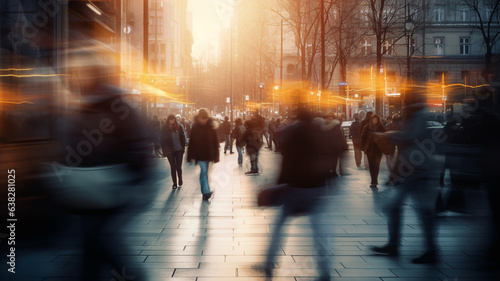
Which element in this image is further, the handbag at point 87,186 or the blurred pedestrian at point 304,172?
the blurred pedestrian at point 304,172

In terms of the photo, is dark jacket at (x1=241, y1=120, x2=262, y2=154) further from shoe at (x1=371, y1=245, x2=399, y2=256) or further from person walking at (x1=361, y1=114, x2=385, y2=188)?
shoe at (x1=371, y1=245, x2=399, y2=256)

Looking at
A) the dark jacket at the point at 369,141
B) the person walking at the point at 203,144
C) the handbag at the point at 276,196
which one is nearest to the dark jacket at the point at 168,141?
the person walking at the point at 203,144

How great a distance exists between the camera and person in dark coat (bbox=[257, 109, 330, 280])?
623 cm

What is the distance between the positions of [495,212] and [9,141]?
A: 1107 centimetres

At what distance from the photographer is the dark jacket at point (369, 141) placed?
14.5m

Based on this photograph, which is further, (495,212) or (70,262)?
(495,212)

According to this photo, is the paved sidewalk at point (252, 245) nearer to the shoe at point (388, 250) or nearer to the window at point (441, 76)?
the shoe at point (388, 250)

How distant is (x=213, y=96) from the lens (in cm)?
12000

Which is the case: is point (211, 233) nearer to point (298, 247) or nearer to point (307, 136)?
point (298, 247)

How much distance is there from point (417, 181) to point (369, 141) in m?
7.38

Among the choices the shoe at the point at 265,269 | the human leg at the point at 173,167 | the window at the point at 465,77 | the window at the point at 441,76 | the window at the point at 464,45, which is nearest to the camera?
the shoe at the point at 265,269

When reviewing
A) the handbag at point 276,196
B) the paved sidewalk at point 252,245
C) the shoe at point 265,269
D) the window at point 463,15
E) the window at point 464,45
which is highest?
the window at point 463,15

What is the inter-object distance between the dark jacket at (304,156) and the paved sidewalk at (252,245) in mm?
641

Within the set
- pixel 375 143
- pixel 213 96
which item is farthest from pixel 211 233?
pixel 213 96
